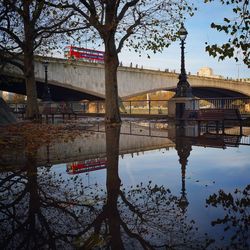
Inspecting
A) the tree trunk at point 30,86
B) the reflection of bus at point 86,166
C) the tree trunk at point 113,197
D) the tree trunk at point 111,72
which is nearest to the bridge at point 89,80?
the tree trunk at point 30,86

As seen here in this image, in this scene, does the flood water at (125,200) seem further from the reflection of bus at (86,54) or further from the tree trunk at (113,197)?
the reflection of bus at (86,54)

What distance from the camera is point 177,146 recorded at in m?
9.27

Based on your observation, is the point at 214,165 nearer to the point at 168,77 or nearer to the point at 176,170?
the point at 176,170

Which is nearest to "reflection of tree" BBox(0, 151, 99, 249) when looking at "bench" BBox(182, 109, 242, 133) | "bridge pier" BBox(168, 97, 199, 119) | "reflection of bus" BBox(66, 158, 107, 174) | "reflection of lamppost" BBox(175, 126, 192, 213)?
"reflection of bus" BBox(66, 158, 107, 174)

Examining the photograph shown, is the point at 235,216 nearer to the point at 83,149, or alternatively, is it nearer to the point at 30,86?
the point at 83,149

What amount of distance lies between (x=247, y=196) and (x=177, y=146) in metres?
4.84

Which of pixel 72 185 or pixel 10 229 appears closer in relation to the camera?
pixel 10 229

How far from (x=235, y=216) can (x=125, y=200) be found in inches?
54.2

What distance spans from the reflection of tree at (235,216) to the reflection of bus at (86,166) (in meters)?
2.67

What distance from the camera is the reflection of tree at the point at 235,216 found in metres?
3.04

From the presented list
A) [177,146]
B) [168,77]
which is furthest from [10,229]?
[168,77]

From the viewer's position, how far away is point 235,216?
12.1 ft

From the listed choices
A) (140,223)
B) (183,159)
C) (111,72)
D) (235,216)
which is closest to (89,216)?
(140,223)

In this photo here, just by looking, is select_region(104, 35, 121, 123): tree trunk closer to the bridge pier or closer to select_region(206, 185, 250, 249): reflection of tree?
the bridge pier
